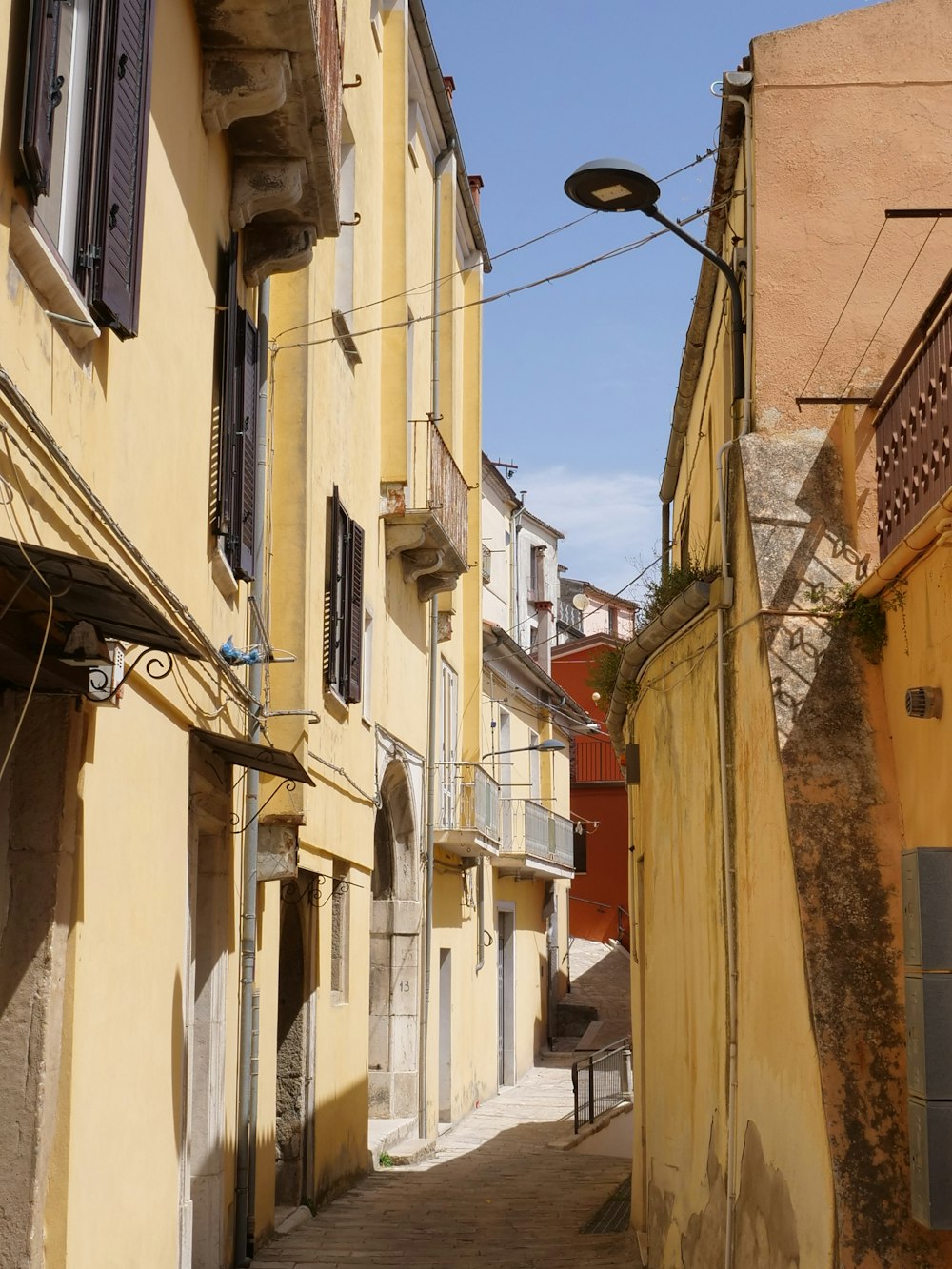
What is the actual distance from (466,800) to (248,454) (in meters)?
13.7

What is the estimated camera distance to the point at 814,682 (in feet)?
24.1

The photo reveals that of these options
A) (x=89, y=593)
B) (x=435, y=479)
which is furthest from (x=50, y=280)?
(x=435, y=479)

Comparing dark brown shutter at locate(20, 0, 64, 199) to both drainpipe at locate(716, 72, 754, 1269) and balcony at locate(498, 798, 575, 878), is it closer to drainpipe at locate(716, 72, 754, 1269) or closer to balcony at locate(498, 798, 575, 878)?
drainpipe at locate(716, 72, 754, 1269)

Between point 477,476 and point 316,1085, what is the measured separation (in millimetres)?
12779

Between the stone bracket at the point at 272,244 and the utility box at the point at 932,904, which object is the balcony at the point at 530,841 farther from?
the utility box at the point at 932,904

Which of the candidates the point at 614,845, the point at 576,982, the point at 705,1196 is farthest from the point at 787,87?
the point at 614,845

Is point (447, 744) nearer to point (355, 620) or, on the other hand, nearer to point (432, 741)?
point (432, 741)

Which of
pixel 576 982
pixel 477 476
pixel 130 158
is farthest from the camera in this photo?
pixel 576 982

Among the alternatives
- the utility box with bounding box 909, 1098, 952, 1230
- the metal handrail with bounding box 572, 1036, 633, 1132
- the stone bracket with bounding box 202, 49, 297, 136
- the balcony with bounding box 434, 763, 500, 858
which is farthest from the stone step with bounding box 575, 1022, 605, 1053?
the utility box with bounding box 909, 1098, 952, 1230

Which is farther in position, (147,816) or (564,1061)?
(564,1061)

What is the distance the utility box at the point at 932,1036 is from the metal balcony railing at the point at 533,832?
72.7 feet

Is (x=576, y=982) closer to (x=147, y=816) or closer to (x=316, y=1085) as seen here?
(x=316, y=1085)

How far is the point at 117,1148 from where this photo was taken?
6301 mm

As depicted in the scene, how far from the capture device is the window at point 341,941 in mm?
15188
